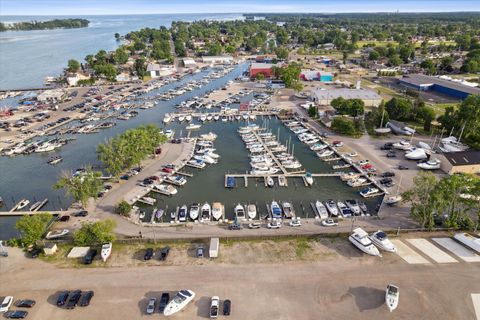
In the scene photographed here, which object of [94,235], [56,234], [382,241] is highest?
[382,241]

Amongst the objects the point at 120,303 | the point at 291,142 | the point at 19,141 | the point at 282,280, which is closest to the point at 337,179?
the point at 291,142

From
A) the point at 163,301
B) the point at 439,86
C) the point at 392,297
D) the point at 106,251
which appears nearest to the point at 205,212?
the point at 106,251

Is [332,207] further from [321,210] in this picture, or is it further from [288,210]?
[288,210]

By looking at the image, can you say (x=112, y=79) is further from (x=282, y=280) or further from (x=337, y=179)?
(x=282, y=280)

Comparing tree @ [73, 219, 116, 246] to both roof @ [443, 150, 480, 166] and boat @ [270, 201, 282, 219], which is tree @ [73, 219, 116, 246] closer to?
boat @ [270, 201, 282, 219]

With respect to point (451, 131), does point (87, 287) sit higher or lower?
lower

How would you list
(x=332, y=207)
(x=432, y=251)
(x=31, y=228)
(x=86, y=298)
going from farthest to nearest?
(x=332, y=207)
(x=31, y=228)
(x=432, y=251)
(x=86, y=298)
